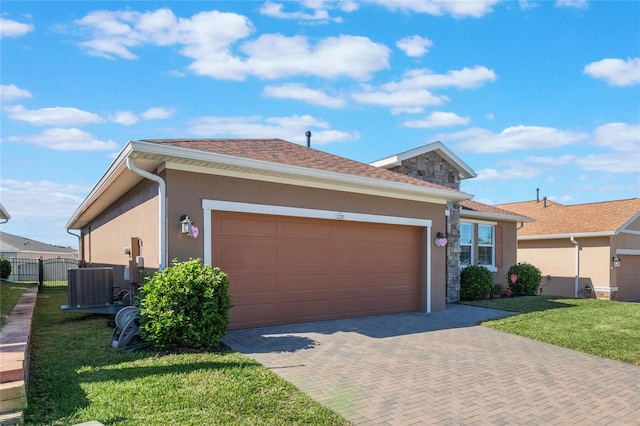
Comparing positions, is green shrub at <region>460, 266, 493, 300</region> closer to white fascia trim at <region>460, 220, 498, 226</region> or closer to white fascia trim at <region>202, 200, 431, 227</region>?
white fascia trim at <region>460, 220, 498, 226</region>

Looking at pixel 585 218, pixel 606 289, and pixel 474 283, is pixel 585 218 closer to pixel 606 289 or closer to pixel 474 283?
pixel 606 289

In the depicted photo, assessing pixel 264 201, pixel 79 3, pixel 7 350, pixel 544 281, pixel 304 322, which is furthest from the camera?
pixel 544 281

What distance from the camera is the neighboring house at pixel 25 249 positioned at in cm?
3825

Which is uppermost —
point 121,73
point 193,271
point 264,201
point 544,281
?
point 121,73

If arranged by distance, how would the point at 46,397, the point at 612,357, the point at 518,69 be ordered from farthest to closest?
the point at 518,69 → the point at 612,357 → the point at 46,397

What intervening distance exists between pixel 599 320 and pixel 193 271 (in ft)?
32.0

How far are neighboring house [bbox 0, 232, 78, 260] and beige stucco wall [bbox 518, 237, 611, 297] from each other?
37.2 metres

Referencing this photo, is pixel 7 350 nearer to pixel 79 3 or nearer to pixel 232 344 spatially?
pixel 232 344

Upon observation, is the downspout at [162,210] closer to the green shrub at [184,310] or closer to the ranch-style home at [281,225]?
the ranch-style home at [281,225]

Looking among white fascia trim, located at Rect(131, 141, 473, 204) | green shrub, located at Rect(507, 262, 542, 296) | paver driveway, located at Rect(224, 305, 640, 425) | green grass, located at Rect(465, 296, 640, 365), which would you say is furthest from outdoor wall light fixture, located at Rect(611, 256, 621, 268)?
paver driveway, located at Rect(224, 305, 640, 425)

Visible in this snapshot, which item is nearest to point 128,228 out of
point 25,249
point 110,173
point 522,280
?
point 110,173

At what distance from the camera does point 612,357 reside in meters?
6.87

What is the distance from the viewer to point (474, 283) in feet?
44.7

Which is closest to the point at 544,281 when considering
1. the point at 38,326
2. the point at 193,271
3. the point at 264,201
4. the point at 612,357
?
the point at 612,357
